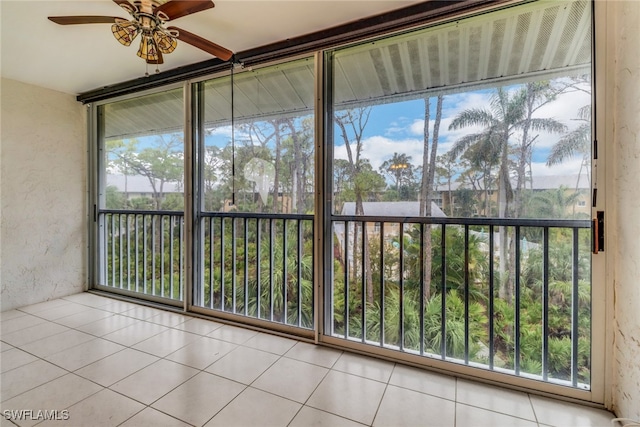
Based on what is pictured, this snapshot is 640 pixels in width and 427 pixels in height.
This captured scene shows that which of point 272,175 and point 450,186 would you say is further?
point 272,175

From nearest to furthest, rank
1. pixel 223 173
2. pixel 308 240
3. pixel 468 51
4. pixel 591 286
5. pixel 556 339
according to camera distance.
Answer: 1. pixel 591 286
2. pixel 556 339
3. pixel 468 51
4. pixel 308 240
5. pixel 223 173

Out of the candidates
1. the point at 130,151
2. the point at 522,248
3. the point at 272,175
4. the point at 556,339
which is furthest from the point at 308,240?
the point at 130,151

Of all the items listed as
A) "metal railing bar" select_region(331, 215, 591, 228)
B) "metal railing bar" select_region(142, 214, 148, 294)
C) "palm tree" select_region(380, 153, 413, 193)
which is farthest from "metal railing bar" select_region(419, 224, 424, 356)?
"metal railing bar" select_region(142, 214, 148, 294)

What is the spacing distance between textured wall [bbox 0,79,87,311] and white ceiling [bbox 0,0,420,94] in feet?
1.37

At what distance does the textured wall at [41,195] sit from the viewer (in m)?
3.01

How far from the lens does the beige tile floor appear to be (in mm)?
1523

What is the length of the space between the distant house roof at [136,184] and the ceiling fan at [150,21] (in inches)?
61.0

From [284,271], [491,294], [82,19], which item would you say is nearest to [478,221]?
[491,294]

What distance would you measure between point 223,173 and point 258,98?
0.81m

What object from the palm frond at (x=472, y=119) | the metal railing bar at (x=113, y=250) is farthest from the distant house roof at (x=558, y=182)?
the metal railing bar at (x=113, y=250)

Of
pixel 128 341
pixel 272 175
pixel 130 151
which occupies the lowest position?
pixel 128 341

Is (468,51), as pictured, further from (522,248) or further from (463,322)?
(463,322)

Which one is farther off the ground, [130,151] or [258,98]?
A: [258,98]

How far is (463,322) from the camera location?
6.75 feet
